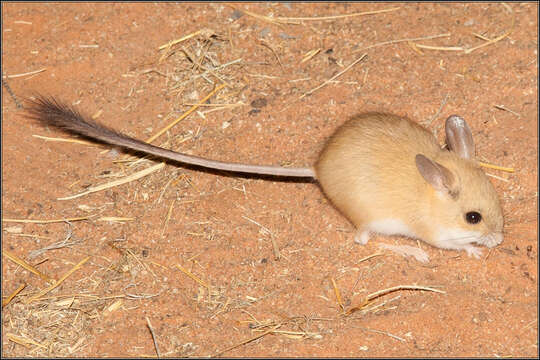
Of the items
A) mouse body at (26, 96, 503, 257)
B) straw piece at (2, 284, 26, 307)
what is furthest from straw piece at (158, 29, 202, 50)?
straw piece at (2, 284, 26, 307)

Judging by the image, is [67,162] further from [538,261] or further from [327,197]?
[538,261]

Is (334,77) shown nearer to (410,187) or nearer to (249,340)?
(410,187)

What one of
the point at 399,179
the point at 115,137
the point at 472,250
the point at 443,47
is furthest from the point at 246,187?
the point at 443,47

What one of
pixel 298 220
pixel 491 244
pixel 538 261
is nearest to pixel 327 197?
pixel 298 220

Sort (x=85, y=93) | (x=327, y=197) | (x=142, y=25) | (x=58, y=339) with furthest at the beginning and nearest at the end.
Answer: (x=142, y=25) → (x=85, y=93) → (x=327, y=197) → (x=58, y=339)

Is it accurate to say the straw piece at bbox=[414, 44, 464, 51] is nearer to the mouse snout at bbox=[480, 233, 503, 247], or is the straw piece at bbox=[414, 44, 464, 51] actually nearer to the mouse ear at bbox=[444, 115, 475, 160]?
the mouse ear at bbox=[444, 115, 475, 160]

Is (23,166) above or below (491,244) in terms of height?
below

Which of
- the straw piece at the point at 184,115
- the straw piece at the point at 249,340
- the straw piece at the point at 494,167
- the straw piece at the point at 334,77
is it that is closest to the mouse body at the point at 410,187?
the straw piece at the point at 494,167
